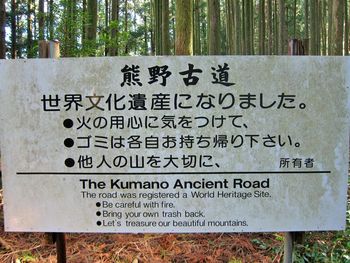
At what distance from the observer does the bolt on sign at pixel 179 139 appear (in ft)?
7.86

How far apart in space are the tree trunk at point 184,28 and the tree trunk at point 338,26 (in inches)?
152

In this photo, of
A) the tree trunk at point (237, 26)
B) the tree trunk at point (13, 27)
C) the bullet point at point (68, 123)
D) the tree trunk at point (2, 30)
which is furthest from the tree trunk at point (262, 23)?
the bullet point at point (68, 123)

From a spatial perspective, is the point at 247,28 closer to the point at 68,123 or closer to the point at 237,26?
the point at 237,26

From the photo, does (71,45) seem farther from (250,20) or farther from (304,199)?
Result: (250,20)

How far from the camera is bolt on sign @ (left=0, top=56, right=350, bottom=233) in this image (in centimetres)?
239

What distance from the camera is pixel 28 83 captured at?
2420 mm

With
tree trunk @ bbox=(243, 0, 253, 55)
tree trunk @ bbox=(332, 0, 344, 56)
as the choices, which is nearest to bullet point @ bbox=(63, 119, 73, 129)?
tree trunk @ bbox=(332, 0, 344, 56)

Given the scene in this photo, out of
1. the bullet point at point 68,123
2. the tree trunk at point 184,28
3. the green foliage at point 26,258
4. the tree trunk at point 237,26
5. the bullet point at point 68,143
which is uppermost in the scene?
the tree trunk at point 237,26

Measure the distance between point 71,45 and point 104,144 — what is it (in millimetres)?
5834

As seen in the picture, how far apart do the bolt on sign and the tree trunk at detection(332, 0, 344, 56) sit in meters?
6.38

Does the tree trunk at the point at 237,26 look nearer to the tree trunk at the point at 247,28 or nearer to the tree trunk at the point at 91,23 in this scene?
the tree trunk at the point at 247,28

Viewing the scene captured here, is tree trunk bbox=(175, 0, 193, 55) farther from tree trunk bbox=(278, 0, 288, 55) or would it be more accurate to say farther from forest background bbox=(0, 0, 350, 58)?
tree trunk bbox=(278, 0, 288, 55)

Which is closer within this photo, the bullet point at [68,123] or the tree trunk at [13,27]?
the bullet point at [68,123]

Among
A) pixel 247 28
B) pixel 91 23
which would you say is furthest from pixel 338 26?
pixel 247 28
